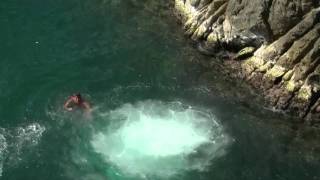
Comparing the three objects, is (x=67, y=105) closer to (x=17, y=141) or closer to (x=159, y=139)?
(x=17, y=141)

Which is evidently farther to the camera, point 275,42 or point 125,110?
point 275,42

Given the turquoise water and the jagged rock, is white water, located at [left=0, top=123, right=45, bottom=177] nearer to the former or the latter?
the turquoise water

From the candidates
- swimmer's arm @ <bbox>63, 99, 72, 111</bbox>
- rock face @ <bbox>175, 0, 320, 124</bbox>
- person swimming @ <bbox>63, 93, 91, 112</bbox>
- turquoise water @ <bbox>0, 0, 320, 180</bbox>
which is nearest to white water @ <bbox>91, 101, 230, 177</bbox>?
turquoise water @ <bbox>0, 0, 320, 180</bbox>

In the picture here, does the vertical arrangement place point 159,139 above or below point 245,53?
below

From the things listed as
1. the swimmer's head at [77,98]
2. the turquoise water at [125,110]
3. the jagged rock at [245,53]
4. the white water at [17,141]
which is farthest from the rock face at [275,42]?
the white water at [17,141]

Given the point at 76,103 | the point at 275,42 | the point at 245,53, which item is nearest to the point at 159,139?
the point at 76,103

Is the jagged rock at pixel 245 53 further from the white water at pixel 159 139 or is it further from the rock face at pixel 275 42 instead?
the white water at pixel 159 139

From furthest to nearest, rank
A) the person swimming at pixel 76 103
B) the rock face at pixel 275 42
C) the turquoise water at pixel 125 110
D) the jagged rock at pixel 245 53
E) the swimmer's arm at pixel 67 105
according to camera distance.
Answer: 1. the jagged rock at pixel 245 53
2. the rock face at pixel 275 42
3. the swimmer's arm at pixel 67 105
4. the person swimming at pixel 76 103
5. the turquoise water at pixel 125 110
